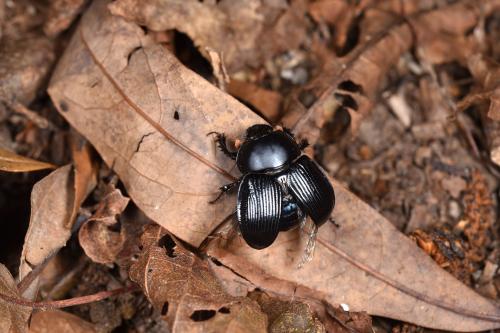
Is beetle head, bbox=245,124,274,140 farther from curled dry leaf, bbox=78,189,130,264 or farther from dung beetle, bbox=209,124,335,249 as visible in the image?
curled dry leaf, bbox=78,189,130,264

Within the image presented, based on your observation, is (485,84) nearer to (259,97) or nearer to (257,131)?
(259,97)

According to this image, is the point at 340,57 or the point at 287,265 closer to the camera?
the point at 287,265

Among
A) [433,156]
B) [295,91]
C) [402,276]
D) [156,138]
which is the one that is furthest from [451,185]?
[156,138]

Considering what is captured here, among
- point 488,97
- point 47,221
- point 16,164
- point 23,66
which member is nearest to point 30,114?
point 23,66

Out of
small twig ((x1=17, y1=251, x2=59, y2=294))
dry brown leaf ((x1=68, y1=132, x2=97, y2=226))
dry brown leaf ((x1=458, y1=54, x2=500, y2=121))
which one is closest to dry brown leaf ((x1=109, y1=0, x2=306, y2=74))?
dry brown leaf ((x1=68, y1=132, x2=97, y2=226))

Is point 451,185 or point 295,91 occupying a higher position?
point 295,91

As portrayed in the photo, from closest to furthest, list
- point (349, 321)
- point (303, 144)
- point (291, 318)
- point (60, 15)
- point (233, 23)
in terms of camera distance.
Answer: point (291, 318) < point (349, 321) < point (303, 144) < point (60, 15) < point (233, 23)

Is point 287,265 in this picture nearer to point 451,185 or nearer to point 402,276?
point 402,276
